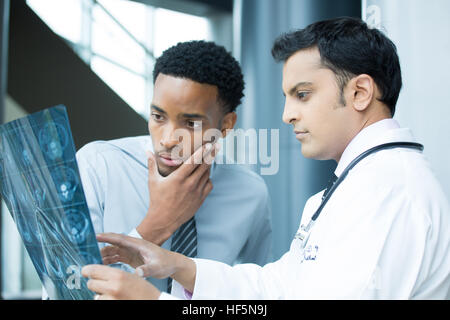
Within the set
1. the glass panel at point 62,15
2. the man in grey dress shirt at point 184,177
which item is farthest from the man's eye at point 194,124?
the glass panel at point 62,15

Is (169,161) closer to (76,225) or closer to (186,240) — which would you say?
(186,240)

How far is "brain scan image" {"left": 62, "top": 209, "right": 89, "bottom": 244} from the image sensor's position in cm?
93

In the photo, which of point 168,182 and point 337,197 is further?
point 168,182

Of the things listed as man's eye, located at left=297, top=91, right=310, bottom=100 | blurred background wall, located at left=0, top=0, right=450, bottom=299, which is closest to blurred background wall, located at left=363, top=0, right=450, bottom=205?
man's eye, located at left=297, top=91, right=310, bottom=100

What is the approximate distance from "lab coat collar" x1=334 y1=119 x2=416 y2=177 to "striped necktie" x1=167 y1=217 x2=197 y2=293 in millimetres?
688

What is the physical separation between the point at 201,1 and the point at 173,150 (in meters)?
4.94

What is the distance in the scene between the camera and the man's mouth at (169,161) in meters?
1.64

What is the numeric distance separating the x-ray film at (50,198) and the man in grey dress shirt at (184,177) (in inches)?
17.2

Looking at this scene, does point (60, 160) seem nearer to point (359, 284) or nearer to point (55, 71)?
point (359, 284)

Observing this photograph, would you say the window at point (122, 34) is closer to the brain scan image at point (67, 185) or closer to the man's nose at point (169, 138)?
the man's nose at point (169, 138)

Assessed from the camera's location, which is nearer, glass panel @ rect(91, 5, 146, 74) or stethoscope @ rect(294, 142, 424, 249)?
stethoscope @ rect(294, 142, 424, 249)

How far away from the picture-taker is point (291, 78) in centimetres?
130

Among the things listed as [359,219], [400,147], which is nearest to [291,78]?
[400,147]

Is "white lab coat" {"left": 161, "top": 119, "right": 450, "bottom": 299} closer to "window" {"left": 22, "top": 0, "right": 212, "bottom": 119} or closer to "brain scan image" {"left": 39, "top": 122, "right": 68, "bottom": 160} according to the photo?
"brain scan image" {"left": 39, "top": 122, "right": 68, "bottom": 160}
